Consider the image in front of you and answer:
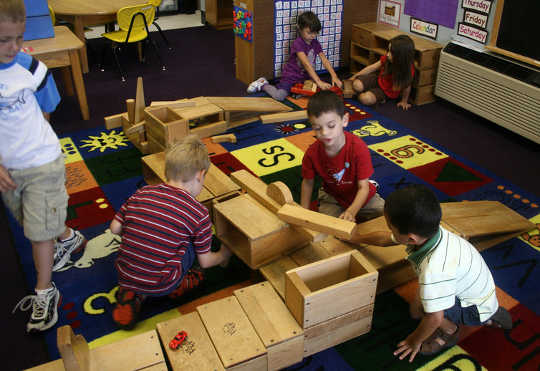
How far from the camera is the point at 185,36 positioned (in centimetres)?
674

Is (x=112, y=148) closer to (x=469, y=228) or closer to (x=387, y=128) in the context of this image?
(x=387, y=128)

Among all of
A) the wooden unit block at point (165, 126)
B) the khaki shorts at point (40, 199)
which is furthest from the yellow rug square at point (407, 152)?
the khaki shorts at point (40, 199)

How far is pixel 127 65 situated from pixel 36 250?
3869 millimetres

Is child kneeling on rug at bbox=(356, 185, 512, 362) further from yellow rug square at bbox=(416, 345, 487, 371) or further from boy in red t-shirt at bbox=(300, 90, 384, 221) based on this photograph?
boy in red t-shirt at bbox=(300, 90, 384, 221)

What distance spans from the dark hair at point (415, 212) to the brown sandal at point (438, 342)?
55 centimetres

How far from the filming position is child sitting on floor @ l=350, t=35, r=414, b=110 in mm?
4391

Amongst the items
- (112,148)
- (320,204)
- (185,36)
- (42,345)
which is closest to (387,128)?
(320,204)

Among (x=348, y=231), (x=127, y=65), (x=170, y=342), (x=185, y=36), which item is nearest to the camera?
(x=170, y=342)

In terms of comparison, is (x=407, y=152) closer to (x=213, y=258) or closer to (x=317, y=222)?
(x=317, y=222)

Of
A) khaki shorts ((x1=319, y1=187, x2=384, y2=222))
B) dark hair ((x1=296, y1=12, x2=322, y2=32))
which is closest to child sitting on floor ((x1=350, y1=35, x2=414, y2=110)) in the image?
dark hair ((x1=296, y1=12, x2=322, y2=32))

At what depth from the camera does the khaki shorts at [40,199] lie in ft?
6.89

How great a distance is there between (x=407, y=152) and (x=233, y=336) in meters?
2.39

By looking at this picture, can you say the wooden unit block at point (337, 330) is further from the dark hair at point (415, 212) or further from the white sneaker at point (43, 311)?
the white sneaker at point (43, 311)

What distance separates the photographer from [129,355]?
1823 millimetres
